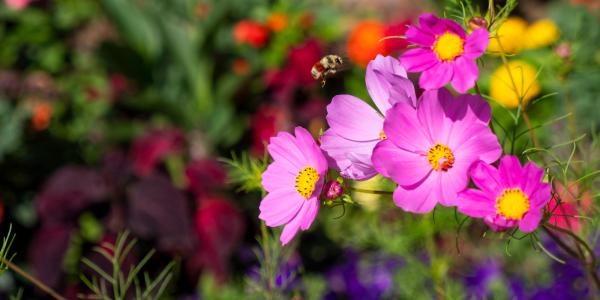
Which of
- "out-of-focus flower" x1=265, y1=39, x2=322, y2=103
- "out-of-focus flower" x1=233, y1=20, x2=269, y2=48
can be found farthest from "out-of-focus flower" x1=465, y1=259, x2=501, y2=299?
"out-of-focus flower" x1=233, y1=20, x2=269, y2=48

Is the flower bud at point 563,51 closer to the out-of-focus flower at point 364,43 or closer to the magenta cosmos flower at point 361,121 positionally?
the magenta cosmos flower at point 361,121

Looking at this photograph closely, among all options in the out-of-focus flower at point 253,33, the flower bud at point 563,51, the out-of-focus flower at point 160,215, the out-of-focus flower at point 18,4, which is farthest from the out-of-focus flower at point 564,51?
the out-of-focus flower at point 18,4

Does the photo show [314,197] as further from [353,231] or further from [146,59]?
[146,59]

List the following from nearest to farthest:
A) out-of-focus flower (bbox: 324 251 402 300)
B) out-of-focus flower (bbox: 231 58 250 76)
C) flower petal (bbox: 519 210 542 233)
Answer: flower petal (bbox: 519 210 542 233), out-of-focus flower (bbox: 324 251 402 300), out-of-focus flower (bbox: 231 58 250 76)

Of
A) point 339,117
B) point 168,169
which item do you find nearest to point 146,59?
point 168,169

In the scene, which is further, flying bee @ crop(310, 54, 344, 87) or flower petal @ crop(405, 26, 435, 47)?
flying bee @ crop(310, 54, 344, 87)

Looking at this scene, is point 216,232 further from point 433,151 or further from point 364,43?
point 433,151

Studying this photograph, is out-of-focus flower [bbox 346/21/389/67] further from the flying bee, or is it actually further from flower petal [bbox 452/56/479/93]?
flower petal [bbox 452/56/479/93]
